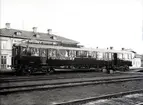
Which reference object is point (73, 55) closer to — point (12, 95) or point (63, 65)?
point (63, 65)

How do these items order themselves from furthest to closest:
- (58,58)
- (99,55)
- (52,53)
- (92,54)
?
(99,55) → (92,54) → (58,58) → (52,53)

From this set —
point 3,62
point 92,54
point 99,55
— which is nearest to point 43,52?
point 92,54

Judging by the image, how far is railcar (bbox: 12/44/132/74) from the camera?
17.6 m

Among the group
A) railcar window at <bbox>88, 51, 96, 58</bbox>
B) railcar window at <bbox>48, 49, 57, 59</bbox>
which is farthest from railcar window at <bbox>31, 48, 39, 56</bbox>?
railcar window at <bbox>88, 51, 96, 58</bbox>

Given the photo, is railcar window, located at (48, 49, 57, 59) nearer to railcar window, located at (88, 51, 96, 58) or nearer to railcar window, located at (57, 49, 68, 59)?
railcar window, located at (57, 49, 68, 59)

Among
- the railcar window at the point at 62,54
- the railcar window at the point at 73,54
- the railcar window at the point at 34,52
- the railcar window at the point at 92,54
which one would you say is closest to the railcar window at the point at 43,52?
the railcar window at the point at 34,52

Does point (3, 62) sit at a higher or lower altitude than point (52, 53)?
lower

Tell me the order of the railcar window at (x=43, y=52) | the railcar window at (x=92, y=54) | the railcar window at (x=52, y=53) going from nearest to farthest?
1. the railcar window at (x=43, y=52)
2. the railcar window at (x=52, y=53)
3. the railcar window at (x=92, y=54)

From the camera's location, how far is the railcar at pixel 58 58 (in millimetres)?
17609

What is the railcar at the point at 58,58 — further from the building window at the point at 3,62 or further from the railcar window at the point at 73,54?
the building window at the point at 3,62

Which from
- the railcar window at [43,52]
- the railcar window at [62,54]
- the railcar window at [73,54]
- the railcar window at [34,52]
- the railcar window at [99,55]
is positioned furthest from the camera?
the railcar window at [99,55]

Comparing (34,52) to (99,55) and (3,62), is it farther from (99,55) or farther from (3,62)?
(3,62)

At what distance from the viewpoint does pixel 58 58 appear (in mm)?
19562

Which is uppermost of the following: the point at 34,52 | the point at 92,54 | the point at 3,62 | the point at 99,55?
the point at 34,52
